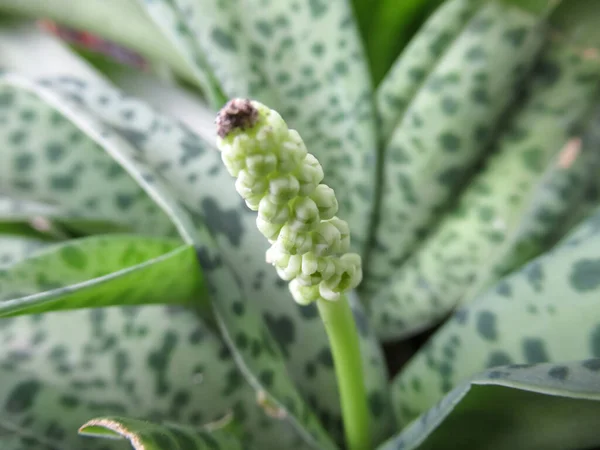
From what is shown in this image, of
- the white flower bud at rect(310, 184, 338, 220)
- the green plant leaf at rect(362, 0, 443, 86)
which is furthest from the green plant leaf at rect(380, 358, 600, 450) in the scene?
the green plant leaf at rect(362, 0, 443, 86)

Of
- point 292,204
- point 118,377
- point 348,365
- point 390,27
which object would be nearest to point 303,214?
point 292,204

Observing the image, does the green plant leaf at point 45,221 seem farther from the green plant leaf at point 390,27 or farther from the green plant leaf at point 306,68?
the green plant leaf at point 390,27

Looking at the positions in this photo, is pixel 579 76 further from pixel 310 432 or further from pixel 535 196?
pixel 310 432

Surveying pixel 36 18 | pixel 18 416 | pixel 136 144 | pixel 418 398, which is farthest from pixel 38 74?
pixel 418 398

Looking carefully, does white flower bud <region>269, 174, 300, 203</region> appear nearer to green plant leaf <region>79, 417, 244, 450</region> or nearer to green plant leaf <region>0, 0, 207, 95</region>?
green plant leaf <region>79, 417, 244, 450</region>

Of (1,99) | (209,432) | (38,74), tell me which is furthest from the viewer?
(38,74)

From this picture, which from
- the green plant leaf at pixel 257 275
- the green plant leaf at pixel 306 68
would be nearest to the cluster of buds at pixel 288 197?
the green plant leaf at pixel 257 275
